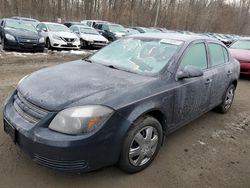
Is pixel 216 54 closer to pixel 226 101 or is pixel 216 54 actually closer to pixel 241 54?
pixel 226 101

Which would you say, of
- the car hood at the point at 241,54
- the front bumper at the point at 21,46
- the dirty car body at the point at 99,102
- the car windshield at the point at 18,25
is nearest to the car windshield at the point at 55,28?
the car windshield at the point at 18,25

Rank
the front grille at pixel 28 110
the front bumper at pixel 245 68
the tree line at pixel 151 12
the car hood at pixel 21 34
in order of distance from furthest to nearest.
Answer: the tree line at pixel 151 12 < the car hood at pixel 21 34 < the front bumper at pixel 245 68 < the front grille at pixel 28 110

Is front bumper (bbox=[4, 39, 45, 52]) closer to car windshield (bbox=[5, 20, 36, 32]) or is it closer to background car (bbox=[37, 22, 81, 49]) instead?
car windshield (bbox=[5, 20, 36, 32])

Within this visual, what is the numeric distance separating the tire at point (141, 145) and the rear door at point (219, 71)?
5.33 ft

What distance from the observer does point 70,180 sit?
2.65 meters

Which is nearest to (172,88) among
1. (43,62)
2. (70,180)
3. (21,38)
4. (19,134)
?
(70,180)

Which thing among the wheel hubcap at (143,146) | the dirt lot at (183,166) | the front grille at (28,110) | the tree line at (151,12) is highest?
the tree line at (151,12)

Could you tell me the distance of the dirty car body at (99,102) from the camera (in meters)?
2.31

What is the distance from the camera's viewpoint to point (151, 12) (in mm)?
40219

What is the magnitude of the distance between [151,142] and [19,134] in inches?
56.4

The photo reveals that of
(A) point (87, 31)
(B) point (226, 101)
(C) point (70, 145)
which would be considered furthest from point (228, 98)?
(A) point (87, 31)

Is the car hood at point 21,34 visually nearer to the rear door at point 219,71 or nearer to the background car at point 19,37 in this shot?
the background car at point 19,37

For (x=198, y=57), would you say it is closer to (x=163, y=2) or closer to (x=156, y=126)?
(x=156, y=126)

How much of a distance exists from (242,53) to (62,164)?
8.40 m
